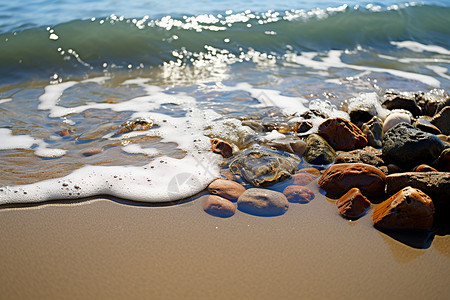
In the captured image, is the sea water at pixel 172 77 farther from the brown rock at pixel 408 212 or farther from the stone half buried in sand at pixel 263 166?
the brown rock at pixel 408 212

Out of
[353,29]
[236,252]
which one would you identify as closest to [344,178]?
[236,252]

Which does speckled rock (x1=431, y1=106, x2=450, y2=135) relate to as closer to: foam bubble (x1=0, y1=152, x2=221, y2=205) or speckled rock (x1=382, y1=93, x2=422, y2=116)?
speckled rock (x1=382, y1=93, x2=422, y2=116)

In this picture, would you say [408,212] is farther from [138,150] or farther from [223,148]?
[138,150]

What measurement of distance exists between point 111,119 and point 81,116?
1.14ft

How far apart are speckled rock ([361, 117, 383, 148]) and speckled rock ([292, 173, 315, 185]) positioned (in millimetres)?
841

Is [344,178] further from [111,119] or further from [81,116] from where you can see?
[81,116]

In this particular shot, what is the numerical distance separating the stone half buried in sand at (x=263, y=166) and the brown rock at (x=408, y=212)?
69cm

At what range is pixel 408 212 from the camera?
6.29 feet

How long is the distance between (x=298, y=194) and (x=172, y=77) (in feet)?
11.4

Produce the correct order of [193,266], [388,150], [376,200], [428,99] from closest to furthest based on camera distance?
[193,266] → [376,200] → [388,150] → [428,99]

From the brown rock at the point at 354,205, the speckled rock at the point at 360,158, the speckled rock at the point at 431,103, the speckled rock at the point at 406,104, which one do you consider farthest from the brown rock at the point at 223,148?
the speckled rock at the point at 431,103

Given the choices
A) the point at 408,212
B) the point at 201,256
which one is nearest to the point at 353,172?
the point at 408,212

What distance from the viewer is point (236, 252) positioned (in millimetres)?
1796

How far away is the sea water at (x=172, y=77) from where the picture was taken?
2.62 m
